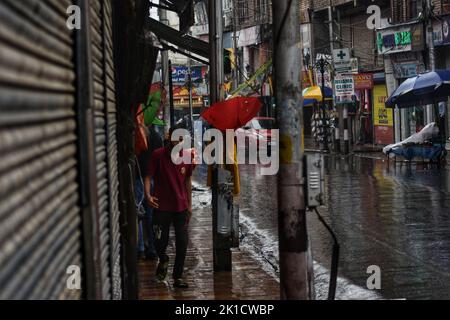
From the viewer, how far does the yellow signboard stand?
135ft

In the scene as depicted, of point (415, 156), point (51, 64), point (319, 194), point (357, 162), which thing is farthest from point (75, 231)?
point (357, 162)

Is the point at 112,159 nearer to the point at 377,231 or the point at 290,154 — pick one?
the point at 290,154

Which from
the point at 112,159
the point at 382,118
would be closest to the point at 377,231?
the point at 112,159

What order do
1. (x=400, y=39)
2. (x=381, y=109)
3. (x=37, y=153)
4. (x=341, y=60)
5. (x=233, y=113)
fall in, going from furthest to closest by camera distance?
1. (x=381, y=109)
2. (x=400, y=39)
3. (x=341, y=60)
4. (x=233, y=113)
5. (x=37, y=153)

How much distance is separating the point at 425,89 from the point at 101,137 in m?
23.3

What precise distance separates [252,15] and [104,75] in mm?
52443

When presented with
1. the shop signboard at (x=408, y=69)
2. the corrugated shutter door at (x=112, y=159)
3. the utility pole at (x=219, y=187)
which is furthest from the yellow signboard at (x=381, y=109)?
the corrugated shutter door at (x=112, y=159)

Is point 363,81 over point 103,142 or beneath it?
over

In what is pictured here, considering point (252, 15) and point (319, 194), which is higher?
point (252, 15)

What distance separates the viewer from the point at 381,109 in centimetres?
4203

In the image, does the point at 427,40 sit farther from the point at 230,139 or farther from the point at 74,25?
the point at 74,25

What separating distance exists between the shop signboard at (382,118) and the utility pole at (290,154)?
34.7m

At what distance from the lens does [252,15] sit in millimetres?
57594

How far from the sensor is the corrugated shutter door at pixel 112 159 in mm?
6109
